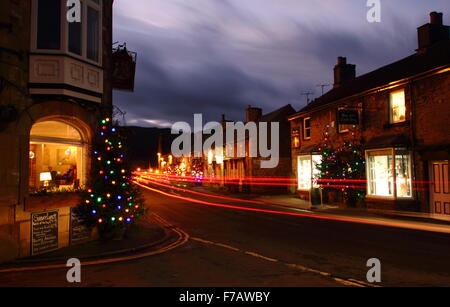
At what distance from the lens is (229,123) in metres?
47.4

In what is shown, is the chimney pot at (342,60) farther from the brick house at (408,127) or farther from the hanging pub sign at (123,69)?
the hanging pub sign at (123,69)

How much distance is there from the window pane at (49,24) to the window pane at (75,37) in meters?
0.37

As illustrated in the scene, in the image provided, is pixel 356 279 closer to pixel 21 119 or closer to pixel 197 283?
pixel 197 283

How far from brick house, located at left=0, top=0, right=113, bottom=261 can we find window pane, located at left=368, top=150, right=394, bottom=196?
13.7 m

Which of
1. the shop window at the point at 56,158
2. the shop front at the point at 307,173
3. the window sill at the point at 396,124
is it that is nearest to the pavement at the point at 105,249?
the shop window at the point at 56,158

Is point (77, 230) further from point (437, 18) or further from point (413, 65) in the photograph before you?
point (437, 18)

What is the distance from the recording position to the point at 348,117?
64.6 feet

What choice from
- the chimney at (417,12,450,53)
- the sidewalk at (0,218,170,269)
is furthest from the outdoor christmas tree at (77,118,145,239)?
the chimney at (417,12,450,53)

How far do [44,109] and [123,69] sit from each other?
394 cm

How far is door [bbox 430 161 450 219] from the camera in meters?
15.8

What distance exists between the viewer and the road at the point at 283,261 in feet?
23.3

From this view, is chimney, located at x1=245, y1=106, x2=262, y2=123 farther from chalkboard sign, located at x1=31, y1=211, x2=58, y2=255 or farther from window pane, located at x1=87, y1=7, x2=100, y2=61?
chalkboard sign, located at x1=31, y1=211, x2=58, y2=255

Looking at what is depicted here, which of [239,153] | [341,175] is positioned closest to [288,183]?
[239,153]
